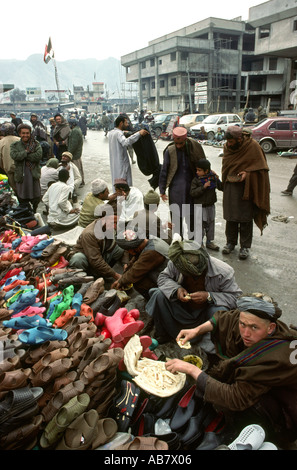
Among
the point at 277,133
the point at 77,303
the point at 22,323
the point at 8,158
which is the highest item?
the point at 277,133

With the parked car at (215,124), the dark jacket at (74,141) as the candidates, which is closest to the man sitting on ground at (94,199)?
the dark jacket at (74,141)

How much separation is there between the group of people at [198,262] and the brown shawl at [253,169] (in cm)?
1

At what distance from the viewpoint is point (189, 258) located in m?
2.32

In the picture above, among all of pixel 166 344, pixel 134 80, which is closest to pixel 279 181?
pixel 166 344

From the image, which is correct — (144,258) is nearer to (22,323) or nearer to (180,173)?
(22,323)

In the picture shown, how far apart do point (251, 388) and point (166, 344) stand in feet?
4.15

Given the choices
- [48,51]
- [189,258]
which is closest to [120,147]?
[189,258]

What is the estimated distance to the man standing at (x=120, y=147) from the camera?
462cm

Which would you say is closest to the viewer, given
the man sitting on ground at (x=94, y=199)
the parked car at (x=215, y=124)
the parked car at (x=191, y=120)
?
the man sitting on ground at (x=94, y=199)

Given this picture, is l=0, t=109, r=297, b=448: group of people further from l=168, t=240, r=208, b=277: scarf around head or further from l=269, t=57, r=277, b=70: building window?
l=269, t=57, r=277, b=70: building window

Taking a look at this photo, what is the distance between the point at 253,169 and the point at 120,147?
205cm

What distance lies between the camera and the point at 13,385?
1.59 metres

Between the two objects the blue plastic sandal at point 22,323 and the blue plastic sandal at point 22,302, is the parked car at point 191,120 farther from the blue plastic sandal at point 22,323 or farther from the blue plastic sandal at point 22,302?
the blue plastic sandal at point 22,323

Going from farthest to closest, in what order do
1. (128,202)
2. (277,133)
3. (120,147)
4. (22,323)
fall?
(277,133)
(120,147)
(128,202)
(22,323)
